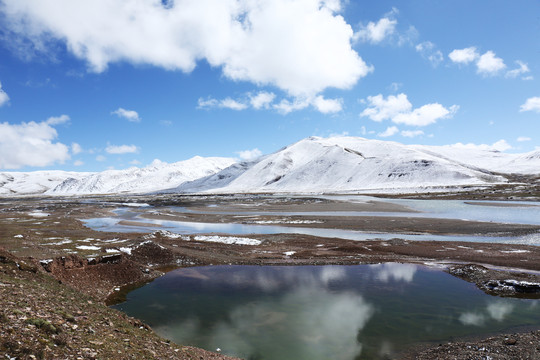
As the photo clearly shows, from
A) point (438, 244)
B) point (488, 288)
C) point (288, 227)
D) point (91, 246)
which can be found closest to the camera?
point (488, 288)

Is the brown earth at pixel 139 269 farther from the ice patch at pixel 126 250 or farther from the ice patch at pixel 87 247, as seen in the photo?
the ice patch at pixel 126 250

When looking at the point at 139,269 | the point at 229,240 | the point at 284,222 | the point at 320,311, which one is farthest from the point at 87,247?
the point at 284,222

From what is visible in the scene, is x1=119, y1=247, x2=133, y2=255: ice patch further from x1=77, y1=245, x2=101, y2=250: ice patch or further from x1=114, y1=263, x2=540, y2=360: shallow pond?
x1=114, y1=263, x2=540, y2=360: shallow pond

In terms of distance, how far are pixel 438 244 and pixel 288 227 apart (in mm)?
28341

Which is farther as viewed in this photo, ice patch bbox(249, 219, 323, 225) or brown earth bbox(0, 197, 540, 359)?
ice patch bbox(249, 219, 323, 225)

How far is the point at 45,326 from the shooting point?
990cm

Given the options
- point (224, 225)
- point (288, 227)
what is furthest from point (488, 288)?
point (224, 225)

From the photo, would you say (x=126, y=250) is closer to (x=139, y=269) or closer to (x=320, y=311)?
(x=139, y=269)

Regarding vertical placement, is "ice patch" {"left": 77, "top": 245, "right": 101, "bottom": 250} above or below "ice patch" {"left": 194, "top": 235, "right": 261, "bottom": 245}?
above

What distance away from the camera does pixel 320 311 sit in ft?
70.0

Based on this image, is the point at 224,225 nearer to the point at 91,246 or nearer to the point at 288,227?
the point at 288,227

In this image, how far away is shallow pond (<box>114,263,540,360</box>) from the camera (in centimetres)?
1716

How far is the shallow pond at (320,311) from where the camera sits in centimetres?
1716

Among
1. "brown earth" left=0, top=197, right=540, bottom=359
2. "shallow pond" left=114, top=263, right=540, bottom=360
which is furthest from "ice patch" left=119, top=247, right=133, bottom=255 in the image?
"shallow pond" left=114, top=263, right=540, bottom=360
